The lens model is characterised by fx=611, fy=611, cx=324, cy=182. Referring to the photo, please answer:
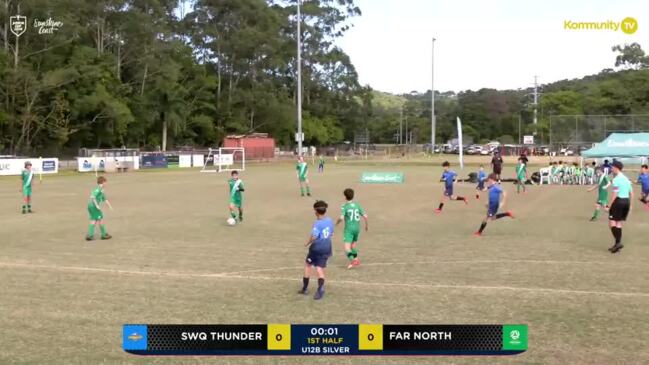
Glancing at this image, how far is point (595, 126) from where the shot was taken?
163 feet

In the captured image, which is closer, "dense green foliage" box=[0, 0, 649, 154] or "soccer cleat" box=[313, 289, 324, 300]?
"soccer cleat" box=[313, 289, 324, 300]

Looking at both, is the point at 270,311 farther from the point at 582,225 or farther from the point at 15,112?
the point at 15,112

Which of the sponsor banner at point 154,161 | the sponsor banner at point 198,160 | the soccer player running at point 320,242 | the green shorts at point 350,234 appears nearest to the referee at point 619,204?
the green shorts at point 350,234

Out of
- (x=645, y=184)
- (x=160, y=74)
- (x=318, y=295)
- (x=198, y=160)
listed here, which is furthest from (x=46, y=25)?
(x=318, y=295)

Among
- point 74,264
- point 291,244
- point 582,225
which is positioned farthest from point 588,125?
point 74,264

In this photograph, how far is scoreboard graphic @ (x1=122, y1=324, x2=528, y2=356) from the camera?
20.0 ft

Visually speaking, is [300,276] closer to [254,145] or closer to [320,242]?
[320,242]

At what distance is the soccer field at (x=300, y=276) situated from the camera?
23.7 ft

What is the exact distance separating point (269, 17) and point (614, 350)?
84.6 metres

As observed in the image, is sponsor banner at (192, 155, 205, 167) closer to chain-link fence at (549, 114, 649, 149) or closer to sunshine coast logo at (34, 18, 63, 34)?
sunshine coast logo at (34, 18, 63, 34)

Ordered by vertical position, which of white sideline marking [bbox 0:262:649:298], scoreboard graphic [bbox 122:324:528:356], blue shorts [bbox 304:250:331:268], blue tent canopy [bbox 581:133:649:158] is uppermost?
blue tent canopy [bbox 581:133:649:158]

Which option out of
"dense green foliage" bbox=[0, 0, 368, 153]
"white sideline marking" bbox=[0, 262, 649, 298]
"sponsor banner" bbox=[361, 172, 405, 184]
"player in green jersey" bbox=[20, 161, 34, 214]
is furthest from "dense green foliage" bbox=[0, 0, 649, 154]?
"white sideline marking" bbox=[0, 262, 649, 298]

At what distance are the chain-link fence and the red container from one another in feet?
124

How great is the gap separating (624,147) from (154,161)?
1603 inches
